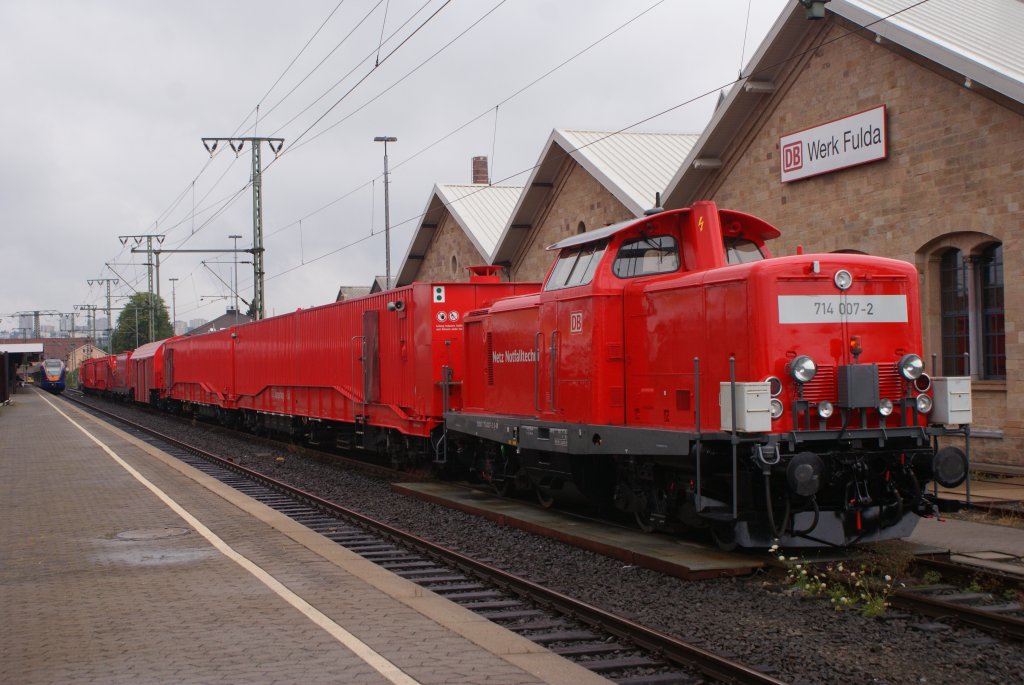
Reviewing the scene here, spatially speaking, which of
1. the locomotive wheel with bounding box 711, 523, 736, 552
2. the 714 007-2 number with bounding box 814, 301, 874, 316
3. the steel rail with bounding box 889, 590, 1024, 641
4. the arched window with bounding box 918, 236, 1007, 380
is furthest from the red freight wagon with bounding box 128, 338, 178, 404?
the steel rail with bounding box 889, 590, 1024, 641

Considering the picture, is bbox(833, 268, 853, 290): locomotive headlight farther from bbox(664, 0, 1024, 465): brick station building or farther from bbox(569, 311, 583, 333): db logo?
bbox(664, 0, 1024, 465): brick station building

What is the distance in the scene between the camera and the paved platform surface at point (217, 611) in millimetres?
6219

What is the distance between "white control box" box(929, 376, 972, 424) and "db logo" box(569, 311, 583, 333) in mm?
3623

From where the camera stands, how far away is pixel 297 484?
18.0 metres

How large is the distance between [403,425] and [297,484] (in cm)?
227

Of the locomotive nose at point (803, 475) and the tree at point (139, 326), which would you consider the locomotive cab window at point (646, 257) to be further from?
the tree at point (139, 326)

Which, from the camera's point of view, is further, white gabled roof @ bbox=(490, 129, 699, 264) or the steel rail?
white gabled roof @ bbox=(490, 129, 699, 264)

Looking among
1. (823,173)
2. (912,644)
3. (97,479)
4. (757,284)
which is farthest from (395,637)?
(823,173)

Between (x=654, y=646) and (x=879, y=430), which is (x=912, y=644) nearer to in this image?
(x=654, y=646)

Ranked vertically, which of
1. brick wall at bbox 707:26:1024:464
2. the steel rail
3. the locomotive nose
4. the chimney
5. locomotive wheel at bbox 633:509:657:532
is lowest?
the steel rail

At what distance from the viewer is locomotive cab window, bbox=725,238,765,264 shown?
35.2ft

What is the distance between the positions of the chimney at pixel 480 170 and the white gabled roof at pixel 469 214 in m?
8.73

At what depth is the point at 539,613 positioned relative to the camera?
26.5 feet

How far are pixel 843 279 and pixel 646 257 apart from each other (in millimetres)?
2224
